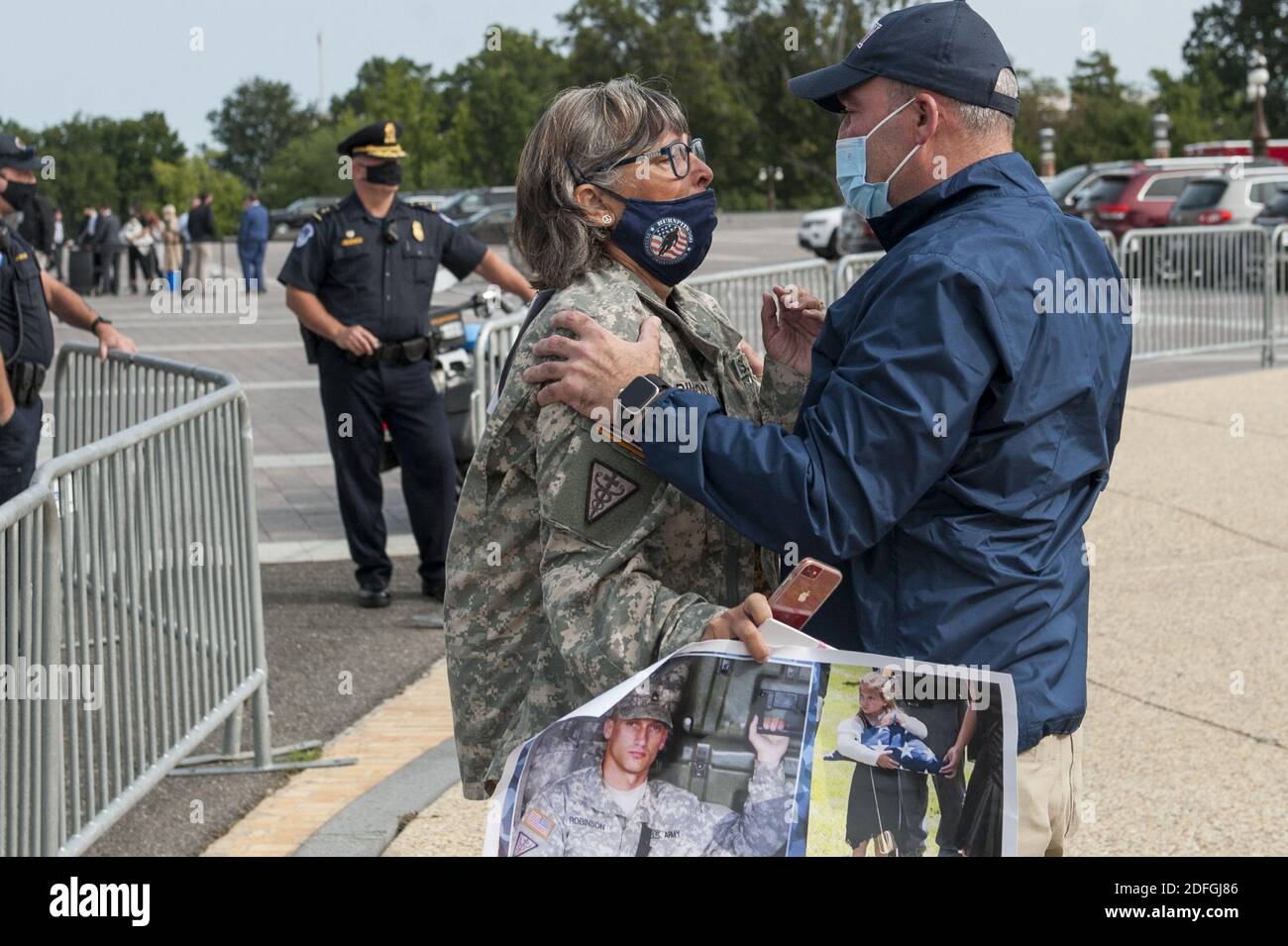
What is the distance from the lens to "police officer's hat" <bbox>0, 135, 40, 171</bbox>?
671cm

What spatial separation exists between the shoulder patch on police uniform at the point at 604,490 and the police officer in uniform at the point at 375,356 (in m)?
5.00

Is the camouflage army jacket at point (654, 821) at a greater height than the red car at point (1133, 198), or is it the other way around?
the red car at point (1133, 198)

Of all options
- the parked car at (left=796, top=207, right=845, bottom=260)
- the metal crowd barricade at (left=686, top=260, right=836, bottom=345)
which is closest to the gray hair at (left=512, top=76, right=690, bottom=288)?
the metal crowd barricade at (left=686, top=260, right=836, bottom=345)

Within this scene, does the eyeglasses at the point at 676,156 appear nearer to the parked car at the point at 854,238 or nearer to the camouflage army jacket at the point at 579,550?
the camouflage army jacket at the point at 579,550

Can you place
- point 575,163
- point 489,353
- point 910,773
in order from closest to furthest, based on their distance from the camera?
point 910,773 → point 575,163 → point 489,353

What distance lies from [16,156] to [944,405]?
5616 mm

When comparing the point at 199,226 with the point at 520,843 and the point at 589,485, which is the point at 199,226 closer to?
the point at 589,485

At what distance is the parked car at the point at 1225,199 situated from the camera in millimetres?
25031

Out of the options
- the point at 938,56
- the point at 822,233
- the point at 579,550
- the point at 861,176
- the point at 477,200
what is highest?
the point at 938,56

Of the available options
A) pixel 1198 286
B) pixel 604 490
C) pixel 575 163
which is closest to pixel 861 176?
pixel 575 163

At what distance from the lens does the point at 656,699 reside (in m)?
2.14

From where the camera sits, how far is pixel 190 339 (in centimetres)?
1939

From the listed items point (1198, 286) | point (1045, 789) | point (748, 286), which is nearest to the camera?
point (1045, 789)

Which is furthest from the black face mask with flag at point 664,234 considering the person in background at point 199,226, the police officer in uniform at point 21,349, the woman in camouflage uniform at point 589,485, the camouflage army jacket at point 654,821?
the person in background at point 199,226
